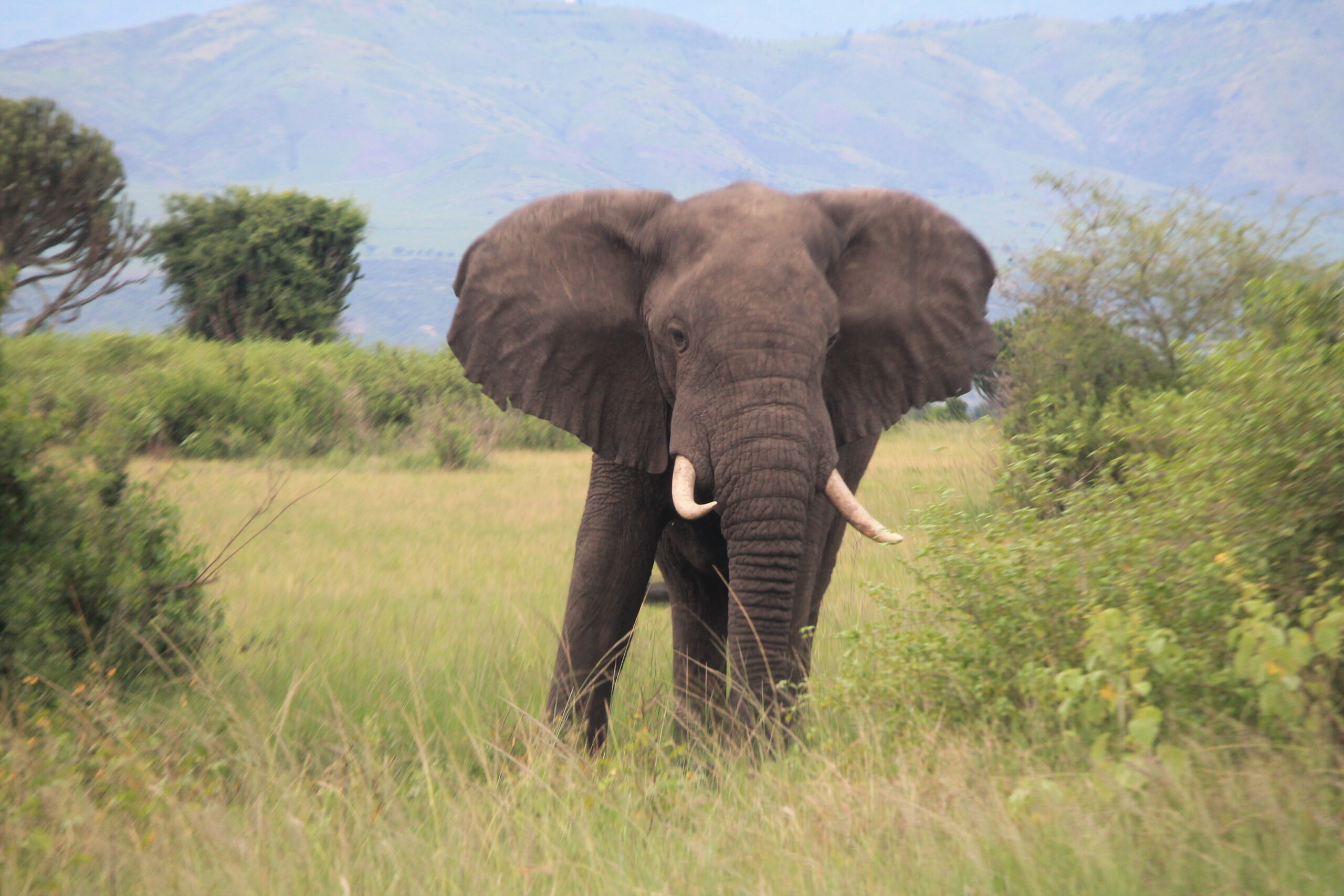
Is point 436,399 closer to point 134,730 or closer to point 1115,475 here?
point 1115,475

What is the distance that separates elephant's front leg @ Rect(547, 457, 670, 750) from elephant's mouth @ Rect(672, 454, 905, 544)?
48cm

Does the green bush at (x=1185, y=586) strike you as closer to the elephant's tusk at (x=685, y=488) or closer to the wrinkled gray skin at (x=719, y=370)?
the wrinkled gray skin at (x=719, y=370)

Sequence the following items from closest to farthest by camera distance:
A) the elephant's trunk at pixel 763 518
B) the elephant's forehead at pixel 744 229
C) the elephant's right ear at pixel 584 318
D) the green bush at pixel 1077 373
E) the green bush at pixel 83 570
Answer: the elephant's trunk at pixel 763 518
the elephant's forehead at pixel 744 229
the elephant's right ear at pixel 584 318
the green bush at pixel 83 570
the green bush at pixel 1077 373

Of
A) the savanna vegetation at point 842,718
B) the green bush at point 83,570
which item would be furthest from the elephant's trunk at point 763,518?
the green bush at point 83,570

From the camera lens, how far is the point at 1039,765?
330 cm

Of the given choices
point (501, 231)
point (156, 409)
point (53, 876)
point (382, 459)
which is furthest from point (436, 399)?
point (53, 876)

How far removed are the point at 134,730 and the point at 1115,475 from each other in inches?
297

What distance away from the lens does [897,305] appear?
500cm

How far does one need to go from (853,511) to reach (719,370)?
0.74m

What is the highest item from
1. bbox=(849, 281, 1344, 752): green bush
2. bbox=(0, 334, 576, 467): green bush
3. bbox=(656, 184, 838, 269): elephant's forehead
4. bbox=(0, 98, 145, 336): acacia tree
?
bbox=(0, 98, 145, 336): acacia tree

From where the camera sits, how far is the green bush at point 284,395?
60.2 ft

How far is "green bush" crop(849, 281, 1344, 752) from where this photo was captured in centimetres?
301

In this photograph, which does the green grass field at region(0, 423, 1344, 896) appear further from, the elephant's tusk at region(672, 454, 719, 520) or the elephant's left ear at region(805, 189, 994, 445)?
the elephant's tusk at region(672, 454, 719, 520)

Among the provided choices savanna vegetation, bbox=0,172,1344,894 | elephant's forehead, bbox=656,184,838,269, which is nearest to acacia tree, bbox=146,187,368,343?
savanna vegetation, bbox=0,172,1344,894
